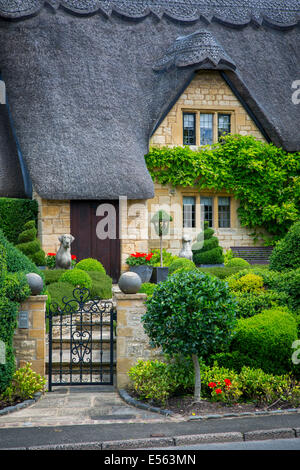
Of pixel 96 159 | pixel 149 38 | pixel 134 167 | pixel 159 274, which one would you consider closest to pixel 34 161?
pixel 96 159

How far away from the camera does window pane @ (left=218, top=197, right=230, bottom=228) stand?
62.3ft

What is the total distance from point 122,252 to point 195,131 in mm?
5104

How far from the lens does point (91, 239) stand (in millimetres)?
16812

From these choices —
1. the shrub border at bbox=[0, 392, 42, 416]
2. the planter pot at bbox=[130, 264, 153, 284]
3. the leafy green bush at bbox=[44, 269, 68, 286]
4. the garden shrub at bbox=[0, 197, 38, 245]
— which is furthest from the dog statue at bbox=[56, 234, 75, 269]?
the shrub border at bbox=[0, 392, 42, 416]

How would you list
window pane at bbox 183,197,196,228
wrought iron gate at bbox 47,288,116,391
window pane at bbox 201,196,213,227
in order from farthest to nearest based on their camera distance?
window pane at bbox 201,196,213,227 → window pane at bbox 183,197,196,228 → wrought iron gate at bbox 47,288,116,391

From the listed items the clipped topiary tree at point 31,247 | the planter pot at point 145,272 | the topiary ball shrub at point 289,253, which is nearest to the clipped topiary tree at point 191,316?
the topiary ball shrub at point 289,253

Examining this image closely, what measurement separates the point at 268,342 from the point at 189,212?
36.5 ft

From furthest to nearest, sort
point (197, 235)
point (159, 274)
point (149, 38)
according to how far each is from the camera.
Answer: point (149, 38) < point (197, 235) < point (159, 274)

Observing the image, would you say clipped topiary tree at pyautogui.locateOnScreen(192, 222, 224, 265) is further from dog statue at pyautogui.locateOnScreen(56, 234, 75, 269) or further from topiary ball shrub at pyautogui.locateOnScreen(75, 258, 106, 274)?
dog statue at pyautogui.locateOnScreen(56, 234, 75, 269)

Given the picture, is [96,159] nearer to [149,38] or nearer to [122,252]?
[122,252]

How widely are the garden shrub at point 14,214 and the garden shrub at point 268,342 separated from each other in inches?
400

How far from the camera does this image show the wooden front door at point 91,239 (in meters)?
16.6

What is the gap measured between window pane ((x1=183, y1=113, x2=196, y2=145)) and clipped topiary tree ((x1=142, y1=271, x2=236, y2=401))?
1185 cm

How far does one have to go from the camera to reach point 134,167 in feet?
55.0
